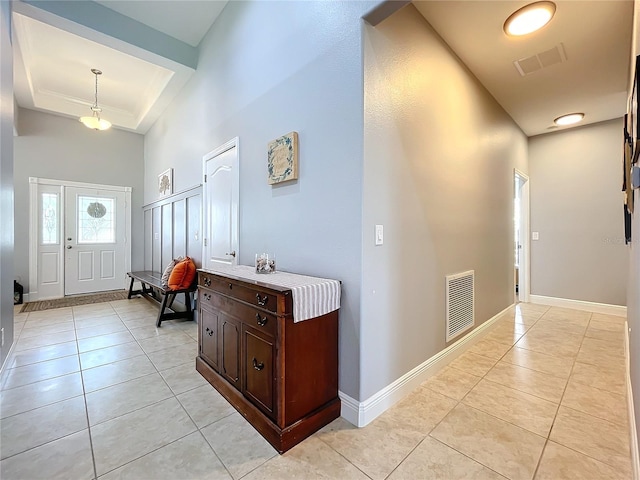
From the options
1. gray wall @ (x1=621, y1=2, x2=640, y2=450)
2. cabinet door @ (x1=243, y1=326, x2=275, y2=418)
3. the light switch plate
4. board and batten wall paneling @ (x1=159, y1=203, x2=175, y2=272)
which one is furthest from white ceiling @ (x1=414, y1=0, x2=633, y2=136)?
board and batten wall paneling @ (x1=159, y1=203, x2=175, y2=272)

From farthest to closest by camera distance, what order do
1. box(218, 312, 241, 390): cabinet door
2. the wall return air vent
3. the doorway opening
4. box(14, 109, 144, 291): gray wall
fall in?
1. box(14, 109, 144, 291): gray wall
2. the doorway opening
3. the wall return air vent
4. box(218, 312, 241, 390): cabinet door

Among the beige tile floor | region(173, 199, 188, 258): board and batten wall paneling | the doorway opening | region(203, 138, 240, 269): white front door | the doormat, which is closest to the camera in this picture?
the beige tile floor

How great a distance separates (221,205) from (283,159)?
1325 millimetres

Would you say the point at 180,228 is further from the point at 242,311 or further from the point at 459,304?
the point at 459,304

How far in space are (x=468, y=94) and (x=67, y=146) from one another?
6.83m

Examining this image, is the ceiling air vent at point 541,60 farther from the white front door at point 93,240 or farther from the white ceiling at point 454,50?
the white front door at point 93,240

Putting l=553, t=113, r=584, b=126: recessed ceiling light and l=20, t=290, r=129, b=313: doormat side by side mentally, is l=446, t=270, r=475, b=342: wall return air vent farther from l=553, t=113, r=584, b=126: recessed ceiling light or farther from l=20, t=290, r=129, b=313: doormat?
l=20, t=290, r=129, b=313: doormat

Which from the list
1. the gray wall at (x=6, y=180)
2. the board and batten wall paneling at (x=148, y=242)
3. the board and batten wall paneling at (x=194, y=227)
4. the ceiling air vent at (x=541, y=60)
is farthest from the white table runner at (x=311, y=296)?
the board and batten wall paneling at (x=148, y=242)

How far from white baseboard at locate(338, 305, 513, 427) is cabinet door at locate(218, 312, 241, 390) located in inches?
28.0

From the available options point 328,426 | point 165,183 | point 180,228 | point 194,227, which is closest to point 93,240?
point 165,183

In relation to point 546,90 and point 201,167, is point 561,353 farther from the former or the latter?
point 201,167

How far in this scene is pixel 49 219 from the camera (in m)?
5.15

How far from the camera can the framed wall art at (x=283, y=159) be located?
2.07 m

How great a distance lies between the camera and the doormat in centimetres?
439
